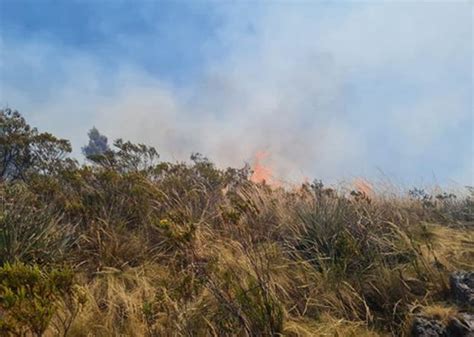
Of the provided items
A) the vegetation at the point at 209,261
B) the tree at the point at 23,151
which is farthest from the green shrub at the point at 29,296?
the tree at the point at 23,151

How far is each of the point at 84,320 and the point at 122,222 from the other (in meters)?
2.41

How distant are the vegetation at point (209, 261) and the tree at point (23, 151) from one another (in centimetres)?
264

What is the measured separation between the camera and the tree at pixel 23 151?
9.55m

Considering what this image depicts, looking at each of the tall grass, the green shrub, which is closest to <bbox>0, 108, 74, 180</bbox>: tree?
the tall grass

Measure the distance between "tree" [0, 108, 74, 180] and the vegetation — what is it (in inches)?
104

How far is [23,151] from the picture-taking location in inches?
385

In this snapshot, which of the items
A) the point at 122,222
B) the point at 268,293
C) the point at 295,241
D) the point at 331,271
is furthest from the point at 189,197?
the point at 268,293

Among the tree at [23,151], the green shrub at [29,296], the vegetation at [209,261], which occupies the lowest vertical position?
the green shrub at [29,296]

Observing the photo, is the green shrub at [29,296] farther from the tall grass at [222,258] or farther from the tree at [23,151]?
the tree at [23,151]

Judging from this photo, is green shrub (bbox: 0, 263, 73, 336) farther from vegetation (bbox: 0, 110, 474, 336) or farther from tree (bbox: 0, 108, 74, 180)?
→ tree (bbox: 0, 108, 74, 180)

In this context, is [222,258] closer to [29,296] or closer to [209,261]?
[209,261]

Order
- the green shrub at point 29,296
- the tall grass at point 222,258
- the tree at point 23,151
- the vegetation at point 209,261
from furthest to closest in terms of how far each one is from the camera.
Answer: the tree at point 23,151 < the tall grass at point 222,258 < the vegetation at point 209,261 < the green shrub at point 29,296

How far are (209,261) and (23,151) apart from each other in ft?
22.6

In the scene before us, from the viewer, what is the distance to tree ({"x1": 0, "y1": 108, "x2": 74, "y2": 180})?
376 inches
